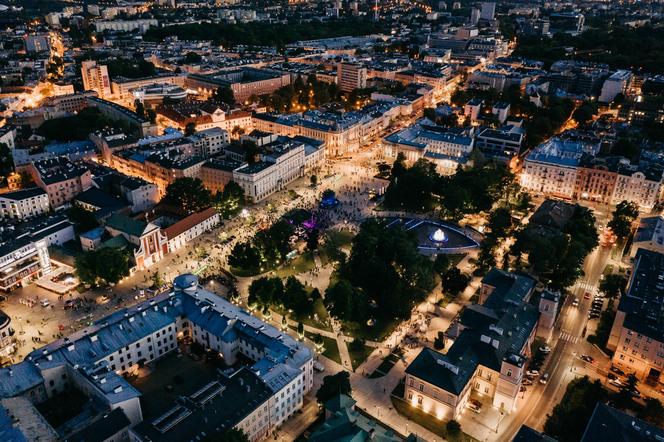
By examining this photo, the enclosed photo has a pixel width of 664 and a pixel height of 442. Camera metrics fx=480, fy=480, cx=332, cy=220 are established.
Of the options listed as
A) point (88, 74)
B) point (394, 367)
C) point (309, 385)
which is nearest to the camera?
point (309, 385)

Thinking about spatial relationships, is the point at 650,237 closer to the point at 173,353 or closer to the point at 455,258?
the point at 455,258

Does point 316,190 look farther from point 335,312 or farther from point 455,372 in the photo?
point 455,372

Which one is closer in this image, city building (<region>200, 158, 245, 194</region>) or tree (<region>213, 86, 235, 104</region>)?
city building (<region>200, 158, 245, 194</region>)

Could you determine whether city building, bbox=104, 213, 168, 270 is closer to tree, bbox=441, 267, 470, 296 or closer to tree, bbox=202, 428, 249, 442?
tree, bbox=202, 428, 249, 442

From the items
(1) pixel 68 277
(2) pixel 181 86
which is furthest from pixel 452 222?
(2) pixel 181 86

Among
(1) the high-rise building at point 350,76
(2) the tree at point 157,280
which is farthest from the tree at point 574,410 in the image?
(1) the high-rise building at point 350,76

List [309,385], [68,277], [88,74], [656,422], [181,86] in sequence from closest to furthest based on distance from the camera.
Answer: [656,422]
[309,385]
[68,277]
[88,74]
[181,86]

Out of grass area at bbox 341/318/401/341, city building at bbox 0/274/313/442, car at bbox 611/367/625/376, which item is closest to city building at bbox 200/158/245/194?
city building at bbox 0/274/313/442
